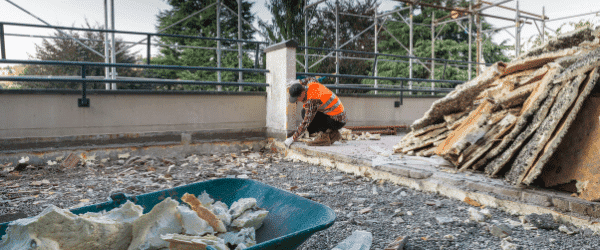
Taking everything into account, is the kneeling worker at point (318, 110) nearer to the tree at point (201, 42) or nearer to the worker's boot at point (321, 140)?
the worker's boot at point (321, 140)

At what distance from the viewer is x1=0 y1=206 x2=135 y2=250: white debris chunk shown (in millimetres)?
1388

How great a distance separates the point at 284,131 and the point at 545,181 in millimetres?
4137

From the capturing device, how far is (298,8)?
666 inches

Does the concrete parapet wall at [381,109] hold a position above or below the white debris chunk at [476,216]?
above

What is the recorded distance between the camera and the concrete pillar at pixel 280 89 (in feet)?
20.5

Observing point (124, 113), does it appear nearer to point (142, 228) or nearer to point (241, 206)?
point (241, 206)

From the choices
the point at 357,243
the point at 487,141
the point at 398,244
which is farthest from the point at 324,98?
the point at 357,243

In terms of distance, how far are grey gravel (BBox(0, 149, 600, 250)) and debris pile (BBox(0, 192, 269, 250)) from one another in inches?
23.7

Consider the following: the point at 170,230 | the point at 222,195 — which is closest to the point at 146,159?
the point at 222,195

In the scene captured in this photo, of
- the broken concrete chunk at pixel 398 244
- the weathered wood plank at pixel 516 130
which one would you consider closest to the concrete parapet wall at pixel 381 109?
the weathered wood plank at pixel 516 130

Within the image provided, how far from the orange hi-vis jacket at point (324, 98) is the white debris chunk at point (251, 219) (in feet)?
11.9

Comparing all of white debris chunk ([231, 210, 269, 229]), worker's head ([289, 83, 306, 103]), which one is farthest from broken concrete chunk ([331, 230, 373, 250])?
worker's head ([289, 83, 306, 103])

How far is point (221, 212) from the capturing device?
2.01 meters

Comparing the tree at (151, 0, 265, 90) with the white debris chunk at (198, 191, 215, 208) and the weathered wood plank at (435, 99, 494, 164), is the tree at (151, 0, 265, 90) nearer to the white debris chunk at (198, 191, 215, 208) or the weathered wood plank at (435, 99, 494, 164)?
the weathered wood plank at (435, 99, 494, 164)
